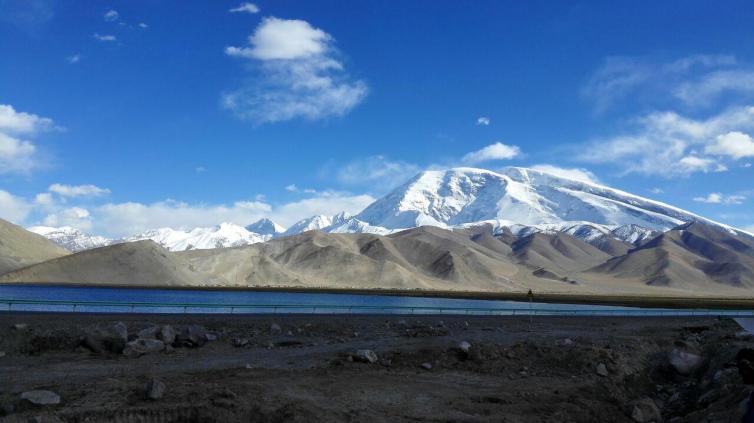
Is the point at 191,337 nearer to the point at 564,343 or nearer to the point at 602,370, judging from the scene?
the point at 564,343

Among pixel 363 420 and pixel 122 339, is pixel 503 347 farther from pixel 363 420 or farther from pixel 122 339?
pixel 122 339

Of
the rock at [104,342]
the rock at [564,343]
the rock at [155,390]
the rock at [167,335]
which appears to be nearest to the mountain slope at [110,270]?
the rock at [167,335]

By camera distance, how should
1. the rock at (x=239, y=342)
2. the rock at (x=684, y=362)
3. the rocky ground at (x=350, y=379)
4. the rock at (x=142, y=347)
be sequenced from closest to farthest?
the rocky ground at (x=350, y=379), the rock at (x=684, y=362), the rock at (x=142, y=347), the rock at (x=239, y=342)

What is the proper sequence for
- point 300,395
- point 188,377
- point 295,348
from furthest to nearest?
point 295,348, point 188,377, point 300,395

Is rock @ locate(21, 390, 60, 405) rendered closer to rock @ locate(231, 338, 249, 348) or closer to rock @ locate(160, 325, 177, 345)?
rock @ locate(160, 325, 177, 345)

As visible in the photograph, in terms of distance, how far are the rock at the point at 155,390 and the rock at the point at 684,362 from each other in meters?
15.5

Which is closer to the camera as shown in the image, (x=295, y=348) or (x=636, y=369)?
(x=636, y=369)

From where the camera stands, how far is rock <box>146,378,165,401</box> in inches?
512

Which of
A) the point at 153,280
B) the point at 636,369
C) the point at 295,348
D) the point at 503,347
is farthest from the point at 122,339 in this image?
the point at 153,280

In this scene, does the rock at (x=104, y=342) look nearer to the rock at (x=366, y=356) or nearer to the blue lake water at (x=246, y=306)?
the rock at (x=366, y=356)

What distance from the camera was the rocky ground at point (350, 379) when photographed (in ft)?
42.6

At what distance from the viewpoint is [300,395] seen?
47.7 feet

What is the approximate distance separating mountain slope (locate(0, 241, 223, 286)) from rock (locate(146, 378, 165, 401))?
179m

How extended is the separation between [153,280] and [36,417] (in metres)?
183
